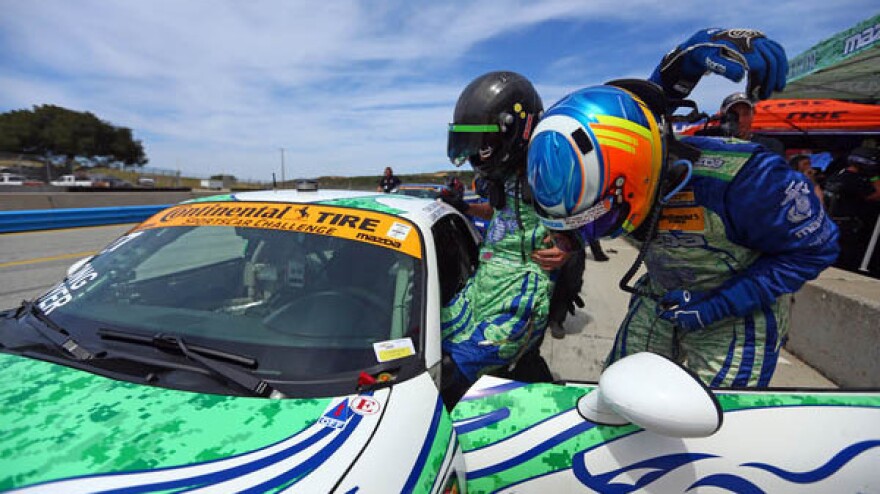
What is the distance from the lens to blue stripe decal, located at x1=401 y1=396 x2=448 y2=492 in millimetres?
1102

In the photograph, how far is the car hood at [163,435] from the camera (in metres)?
1.00

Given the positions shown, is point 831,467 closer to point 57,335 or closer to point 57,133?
point 57,335

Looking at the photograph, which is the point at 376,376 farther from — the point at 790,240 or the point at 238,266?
the point at 790,240

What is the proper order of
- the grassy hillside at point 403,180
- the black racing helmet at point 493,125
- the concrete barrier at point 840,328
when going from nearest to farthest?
the black racing helmet at point 493,125 → the concrete barrier at point 840,328 → the grassy hillside at point 403,180

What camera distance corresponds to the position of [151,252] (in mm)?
2061

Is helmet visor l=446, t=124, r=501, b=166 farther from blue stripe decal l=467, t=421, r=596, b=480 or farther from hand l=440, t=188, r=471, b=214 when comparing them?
blue stripe decal l=467, t=421, r=596, b=480

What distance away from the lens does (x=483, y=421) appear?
1.33 m

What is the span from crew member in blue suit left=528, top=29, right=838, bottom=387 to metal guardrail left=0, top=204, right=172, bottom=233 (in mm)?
13955

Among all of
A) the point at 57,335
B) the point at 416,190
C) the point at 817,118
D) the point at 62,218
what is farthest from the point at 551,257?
the point at 62,218

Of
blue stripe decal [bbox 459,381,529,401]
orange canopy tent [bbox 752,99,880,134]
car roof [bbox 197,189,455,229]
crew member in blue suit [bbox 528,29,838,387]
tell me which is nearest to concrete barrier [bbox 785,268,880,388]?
crew member in blue suit [bbox 528,29,838,387]

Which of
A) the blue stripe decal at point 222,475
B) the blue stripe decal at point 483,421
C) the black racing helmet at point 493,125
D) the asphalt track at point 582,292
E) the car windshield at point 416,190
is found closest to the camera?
the blue stripe decal at point 222,475

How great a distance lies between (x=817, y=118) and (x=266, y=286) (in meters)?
8.97

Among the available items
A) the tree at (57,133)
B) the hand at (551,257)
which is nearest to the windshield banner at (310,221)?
the hand at (551,257)

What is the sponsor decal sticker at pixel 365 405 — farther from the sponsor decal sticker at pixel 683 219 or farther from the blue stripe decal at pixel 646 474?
the sponsor decal sticker at pixel 683 219
